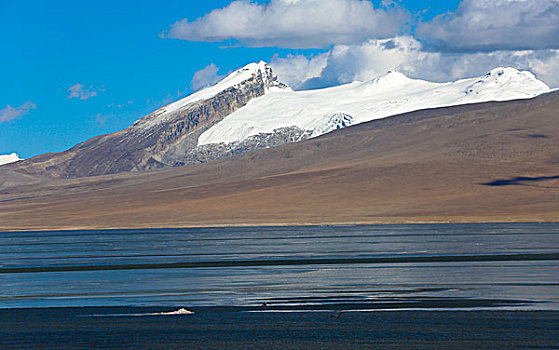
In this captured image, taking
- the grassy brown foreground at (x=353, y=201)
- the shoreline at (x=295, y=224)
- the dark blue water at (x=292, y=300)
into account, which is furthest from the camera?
the grassy brown foreground at (x=353, y=201)

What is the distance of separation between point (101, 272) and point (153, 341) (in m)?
24.6

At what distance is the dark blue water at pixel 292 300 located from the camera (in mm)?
23469

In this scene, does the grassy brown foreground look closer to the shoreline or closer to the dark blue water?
the shoreline

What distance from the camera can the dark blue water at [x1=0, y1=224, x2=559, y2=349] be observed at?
924 inches

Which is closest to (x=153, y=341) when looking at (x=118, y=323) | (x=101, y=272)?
(x=118, y=323)

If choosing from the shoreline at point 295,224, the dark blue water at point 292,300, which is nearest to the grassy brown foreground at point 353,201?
A: the shoreline at point 295,224

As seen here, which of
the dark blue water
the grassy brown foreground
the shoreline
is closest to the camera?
the dark blue water

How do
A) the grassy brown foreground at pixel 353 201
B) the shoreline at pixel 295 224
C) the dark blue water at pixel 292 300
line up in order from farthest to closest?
the grassy brown foreground at pixel 353 201, the shoreline at pixel 295 224, the dark blue water at pixel 292 300

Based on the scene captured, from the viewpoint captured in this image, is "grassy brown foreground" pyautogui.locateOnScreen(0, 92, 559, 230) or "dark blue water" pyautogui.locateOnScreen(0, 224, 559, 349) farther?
"grassy brown foreground" pyautogui.locateOnScreen(0, 92, 559, 230)

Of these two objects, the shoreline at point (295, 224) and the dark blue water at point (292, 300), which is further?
the shoreline at point (295, 224)

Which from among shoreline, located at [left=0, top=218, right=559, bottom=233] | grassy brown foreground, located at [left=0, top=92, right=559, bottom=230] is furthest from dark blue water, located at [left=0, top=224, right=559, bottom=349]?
grassy brown foreground, located at [left=0, top=92, right=559, bottom=230]

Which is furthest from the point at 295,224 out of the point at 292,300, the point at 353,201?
the point at 292,300

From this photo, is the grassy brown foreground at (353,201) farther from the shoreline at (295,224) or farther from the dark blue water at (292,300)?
the dark blue water at (292,300)

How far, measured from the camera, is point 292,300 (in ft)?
103
